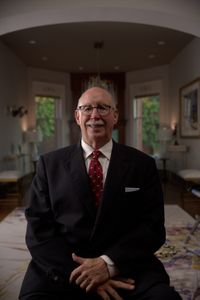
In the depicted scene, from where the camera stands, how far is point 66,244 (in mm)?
1564

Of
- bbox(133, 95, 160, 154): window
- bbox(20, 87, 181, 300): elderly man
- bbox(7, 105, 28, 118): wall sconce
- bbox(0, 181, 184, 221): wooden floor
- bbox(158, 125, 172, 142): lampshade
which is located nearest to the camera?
bbox(20, 87, 181, 300): elderly man

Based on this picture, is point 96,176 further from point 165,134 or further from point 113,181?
point 165,134

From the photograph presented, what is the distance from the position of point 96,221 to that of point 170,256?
179cm

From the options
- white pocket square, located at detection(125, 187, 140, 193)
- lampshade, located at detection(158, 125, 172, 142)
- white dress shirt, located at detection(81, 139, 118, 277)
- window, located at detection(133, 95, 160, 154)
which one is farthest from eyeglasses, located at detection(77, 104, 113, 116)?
window, located at detection(133, 95, 160, 154)

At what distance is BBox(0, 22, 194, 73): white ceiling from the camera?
5.79 m

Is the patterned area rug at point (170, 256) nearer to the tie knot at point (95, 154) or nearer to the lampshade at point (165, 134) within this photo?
the tie knot at point (95, 154)

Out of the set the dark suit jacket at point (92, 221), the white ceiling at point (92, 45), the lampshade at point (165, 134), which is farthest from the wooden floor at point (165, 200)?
the dark suit jacket at point (92, 221)

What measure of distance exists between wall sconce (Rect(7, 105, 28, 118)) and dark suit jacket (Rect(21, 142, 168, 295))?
5672 mm

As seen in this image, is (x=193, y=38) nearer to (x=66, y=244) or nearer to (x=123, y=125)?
(x=123, y=125)

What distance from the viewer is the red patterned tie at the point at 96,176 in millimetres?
1590

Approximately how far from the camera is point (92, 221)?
1529 millimetres

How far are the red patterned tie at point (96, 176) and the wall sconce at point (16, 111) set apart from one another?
5639 millimetres

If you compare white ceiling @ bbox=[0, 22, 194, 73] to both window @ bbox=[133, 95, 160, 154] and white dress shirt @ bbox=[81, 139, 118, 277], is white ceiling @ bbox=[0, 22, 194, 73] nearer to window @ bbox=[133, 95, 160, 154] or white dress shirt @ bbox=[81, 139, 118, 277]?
window @ bbox=[133, 95, 160, 154]

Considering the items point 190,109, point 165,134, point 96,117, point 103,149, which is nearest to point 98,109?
point 96,117
